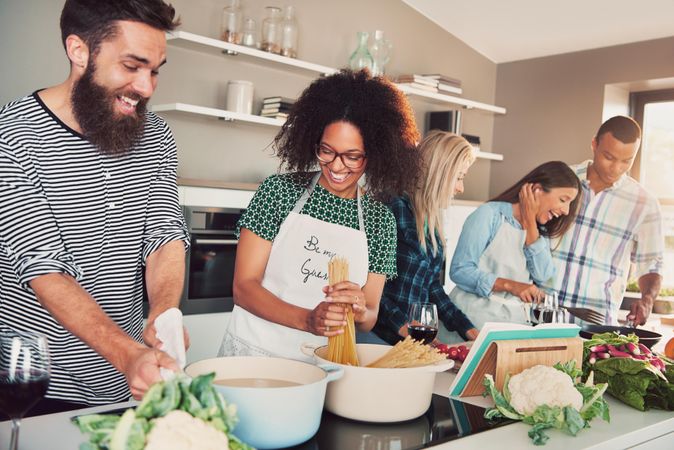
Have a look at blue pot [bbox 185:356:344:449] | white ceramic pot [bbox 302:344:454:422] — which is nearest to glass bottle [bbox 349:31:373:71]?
white ceramic pot [bbox 302:344:454:422]

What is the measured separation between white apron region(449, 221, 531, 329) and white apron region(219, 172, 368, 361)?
0.87 meters

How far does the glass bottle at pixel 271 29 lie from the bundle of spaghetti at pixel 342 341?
3.06 metres

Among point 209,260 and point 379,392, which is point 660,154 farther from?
point 379,392

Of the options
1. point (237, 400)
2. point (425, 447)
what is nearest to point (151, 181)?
point (237, 400)

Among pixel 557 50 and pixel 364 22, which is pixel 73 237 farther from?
pixel 557 50

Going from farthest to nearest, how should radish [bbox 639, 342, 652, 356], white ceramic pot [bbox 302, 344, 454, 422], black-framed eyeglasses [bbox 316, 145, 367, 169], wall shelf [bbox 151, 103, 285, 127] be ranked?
wall shelf [bbox 151, 103, 285, 127] < black-framed eyeglasses [bbox 316, 145, 367, 169] < radish [bbox 639, 342, 652, 356] < white ceramic pot [bbox 302, 344, 454, 422]

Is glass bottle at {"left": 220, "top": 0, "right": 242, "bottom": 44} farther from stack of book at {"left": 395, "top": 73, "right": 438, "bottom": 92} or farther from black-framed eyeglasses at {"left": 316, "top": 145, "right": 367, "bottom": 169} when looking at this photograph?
black-framed eyeglasses at {"left": 316, "top": 145, "right": 367, "bottom": 169}

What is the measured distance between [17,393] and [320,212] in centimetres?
116

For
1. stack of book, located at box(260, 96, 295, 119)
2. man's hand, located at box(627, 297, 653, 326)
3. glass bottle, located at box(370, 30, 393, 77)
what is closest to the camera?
man's hand, located at box(627, 297, 653, 326)

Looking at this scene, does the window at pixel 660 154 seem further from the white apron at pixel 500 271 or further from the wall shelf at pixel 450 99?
the white apron at pixel 500 271

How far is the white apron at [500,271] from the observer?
8.56 feet

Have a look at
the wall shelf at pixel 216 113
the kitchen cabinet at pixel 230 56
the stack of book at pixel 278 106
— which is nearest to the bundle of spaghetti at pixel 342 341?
the kitchen cabinet at pixel 230 56

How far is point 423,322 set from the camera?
5.27ft

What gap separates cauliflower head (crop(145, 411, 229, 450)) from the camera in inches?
31.2
